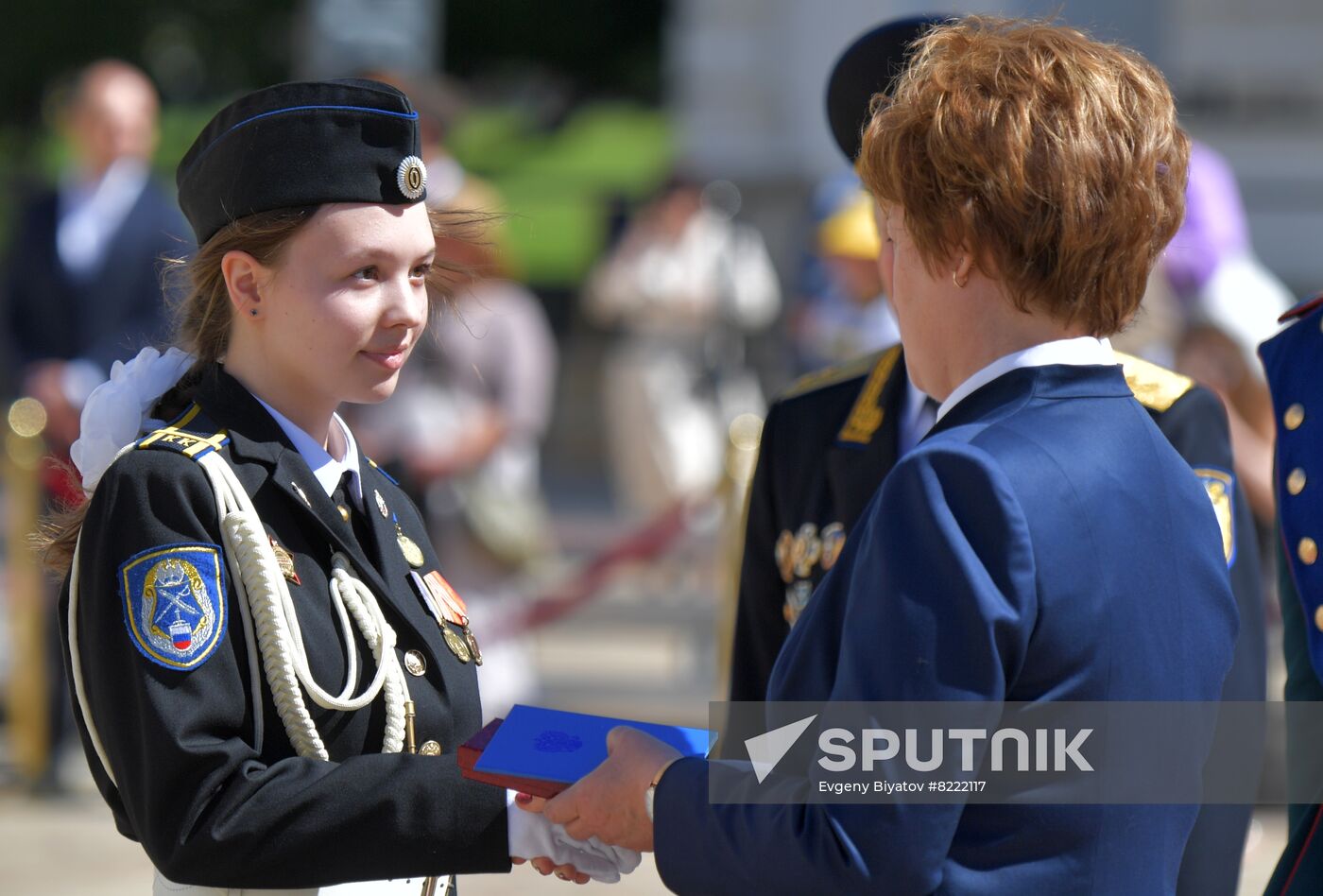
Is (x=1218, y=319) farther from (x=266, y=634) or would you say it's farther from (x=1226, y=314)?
(x=266, y=634)

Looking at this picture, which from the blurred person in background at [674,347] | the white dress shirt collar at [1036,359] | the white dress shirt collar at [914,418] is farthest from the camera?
the blurred person in background at [674,347]

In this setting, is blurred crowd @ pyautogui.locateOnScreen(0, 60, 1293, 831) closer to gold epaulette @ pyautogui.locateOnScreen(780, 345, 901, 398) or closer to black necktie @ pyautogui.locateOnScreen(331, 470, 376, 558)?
gold epaulette @ pyautogui.locateOnScreen(780, 345, 901, 398)

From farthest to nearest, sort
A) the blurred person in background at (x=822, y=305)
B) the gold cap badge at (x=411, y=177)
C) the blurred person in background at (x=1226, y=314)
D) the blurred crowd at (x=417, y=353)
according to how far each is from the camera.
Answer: the blurred person in background at (x=822, y=305), the blurred crowd at (x=417, y=353), the blurred person in background at (x=1226, y=314), the gold cap badge at (x=411, y=177)

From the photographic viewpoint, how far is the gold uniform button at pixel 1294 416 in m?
2.40

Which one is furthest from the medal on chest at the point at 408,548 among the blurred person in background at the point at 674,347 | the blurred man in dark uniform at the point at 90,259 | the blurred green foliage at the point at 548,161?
the blurred green foliage at the point at 548,161

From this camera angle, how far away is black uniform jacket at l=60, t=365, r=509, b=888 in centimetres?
197

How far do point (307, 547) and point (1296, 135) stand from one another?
10616mm

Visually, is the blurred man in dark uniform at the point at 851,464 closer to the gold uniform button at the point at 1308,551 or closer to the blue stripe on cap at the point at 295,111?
the gold uniform button at the point at 1308,551

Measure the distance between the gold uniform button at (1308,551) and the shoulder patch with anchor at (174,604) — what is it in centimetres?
139

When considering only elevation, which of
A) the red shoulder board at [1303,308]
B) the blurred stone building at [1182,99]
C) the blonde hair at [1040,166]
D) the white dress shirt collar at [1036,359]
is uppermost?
the blurred stone building at [1182,99]

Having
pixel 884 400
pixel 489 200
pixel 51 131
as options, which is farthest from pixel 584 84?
pixel 884 400

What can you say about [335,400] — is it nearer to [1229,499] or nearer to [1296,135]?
[1229,499]

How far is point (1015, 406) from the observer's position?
6.05ft

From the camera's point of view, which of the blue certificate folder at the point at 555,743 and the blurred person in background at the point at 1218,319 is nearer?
the blue certificate folder at the point at 555,743
